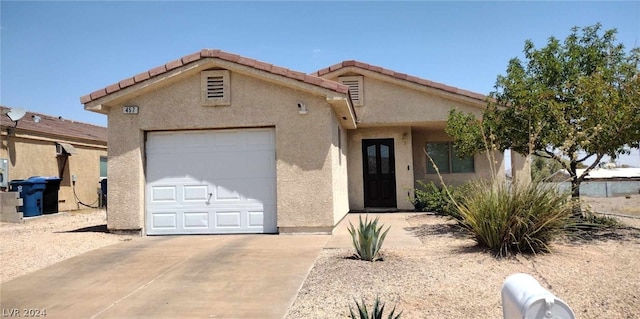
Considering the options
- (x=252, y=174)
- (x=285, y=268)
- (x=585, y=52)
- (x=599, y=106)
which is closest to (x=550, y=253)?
(x=599, y=106)

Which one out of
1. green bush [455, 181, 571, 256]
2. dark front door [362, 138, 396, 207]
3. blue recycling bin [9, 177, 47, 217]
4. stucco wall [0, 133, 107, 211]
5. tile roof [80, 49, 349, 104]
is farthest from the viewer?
stucco wall [0, 133, 107, 211]

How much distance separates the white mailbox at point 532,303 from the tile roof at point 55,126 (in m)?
16.6

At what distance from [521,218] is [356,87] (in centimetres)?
856

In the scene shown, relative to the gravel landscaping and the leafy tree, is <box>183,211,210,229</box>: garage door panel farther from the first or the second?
the leafy tree

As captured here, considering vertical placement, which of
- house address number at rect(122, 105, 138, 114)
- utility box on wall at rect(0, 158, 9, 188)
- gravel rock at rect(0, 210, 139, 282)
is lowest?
gravel rock at rect(0, 210, 139, 282)

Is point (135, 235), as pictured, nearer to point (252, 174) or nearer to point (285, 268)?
point (252, 174)

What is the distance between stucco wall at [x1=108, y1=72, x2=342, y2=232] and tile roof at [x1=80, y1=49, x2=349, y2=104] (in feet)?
1.30

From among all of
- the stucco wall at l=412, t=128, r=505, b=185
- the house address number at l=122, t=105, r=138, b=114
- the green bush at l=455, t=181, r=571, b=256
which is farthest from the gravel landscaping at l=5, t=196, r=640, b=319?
the stucco wall at l=412, t=128, r=505, b=185

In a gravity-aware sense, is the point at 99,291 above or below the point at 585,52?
below

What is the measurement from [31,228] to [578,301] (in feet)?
42.2

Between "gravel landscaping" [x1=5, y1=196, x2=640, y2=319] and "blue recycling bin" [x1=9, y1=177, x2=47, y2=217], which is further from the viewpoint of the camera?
"blue recycling bin" [x1=9, y1=177, x2=47, y2=217]

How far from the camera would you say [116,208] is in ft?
31.5

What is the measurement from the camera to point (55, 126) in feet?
61.0

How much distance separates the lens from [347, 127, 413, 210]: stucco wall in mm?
14391
